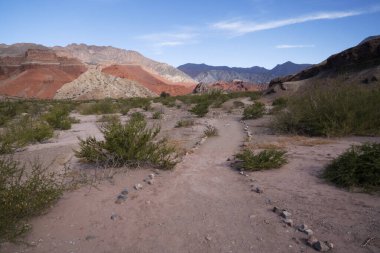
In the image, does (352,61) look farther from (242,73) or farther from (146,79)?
(242,73)

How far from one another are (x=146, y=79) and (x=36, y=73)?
3252cm

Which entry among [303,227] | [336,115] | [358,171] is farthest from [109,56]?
[303,227]

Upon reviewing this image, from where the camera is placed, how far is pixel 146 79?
10581 centimetres

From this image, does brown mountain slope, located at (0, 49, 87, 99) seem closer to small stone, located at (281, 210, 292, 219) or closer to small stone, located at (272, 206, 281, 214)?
small stone, located at (272, 206, 281, 214)

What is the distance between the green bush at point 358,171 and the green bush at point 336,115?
13.8 feet

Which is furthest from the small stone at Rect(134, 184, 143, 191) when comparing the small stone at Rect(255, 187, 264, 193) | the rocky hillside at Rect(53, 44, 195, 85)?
the rocky hillside at Rect(53, 44, 195, 85)

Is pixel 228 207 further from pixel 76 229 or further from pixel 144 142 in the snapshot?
pixel 144 142

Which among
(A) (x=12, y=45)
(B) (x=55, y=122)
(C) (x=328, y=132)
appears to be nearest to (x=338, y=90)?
(C) (x=328, y=132)

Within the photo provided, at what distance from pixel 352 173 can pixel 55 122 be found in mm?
12724

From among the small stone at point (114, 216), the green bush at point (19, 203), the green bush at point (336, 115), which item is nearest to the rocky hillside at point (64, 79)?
the green bush at point (336, 115)

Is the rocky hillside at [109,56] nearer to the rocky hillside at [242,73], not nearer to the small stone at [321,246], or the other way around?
the rocky hillside at [242,73]

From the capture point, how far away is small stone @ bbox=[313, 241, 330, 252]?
12.7 ft

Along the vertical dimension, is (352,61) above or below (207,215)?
above

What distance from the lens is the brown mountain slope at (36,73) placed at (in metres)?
75.5
